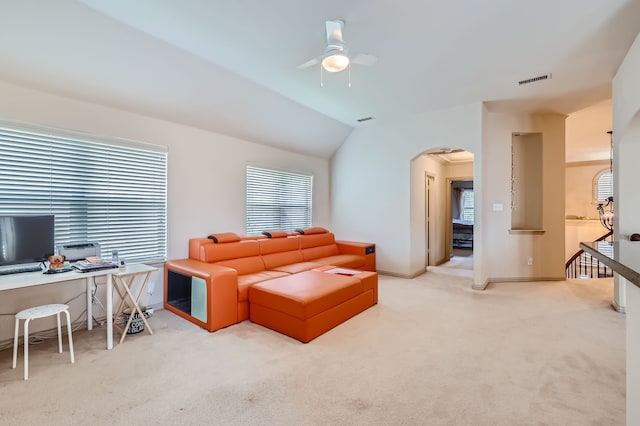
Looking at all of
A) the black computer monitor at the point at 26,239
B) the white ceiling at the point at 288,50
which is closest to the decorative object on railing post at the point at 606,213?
the white ceiling at the point at 288,50

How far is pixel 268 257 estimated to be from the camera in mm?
4676

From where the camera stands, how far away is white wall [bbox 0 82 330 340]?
9.45 ft

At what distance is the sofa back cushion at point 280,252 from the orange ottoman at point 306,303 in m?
0.99

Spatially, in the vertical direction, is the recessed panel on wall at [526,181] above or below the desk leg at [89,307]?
above

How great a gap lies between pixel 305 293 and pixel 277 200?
9.40 feet

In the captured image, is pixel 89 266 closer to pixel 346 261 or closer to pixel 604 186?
pixel 346 261

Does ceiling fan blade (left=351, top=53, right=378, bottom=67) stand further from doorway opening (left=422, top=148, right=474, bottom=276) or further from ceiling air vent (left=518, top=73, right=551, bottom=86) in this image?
doorway opening (left=422, top=148, right=474, bottom=276)

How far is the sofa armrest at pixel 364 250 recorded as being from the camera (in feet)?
18.5

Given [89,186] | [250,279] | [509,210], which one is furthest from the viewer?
[509,210]

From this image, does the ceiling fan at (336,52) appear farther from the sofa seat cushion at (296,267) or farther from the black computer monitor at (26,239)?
the black computer monitor at (26,239)

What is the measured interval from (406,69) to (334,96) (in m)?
1.21

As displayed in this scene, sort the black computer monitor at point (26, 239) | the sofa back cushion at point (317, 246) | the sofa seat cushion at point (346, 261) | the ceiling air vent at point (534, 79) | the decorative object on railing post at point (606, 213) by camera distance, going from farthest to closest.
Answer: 1. the decorative object on railing post at point (606, 213)
2. the sofa back cushion at point (317, 246)
3. the sofa seat cushion at point (346, 261)
4. the ceiling air vent at point (534, 79)
5. the black computer monitor at point (26, 239)

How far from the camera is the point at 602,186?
848cm

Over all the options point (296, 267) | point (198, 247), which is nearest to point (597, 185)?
Answer: point (296, 267)
